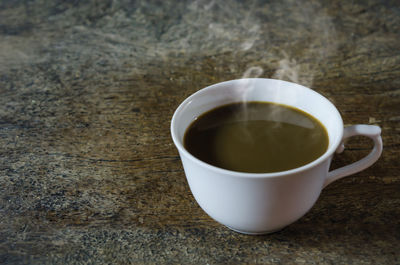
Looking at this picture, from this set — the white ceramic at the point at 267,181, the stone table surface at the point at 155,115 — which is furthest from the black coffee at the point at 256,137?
the stone table surface at the point at 155,115

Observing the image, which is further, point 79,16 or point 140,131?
point 79,16

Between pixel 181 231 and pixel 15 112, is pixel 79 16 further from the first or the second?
pixel 181 231

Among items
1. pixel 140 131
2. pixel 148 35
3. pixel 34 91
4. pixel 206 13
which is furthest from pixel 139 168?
pixel 206 13

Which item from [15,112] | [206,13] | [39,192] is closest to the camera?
[39,192]

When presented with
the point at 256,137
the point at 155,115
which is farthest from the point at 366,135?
the point at 155,115

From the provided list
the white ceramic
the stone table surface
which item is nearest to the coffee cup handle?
the white ceramic
